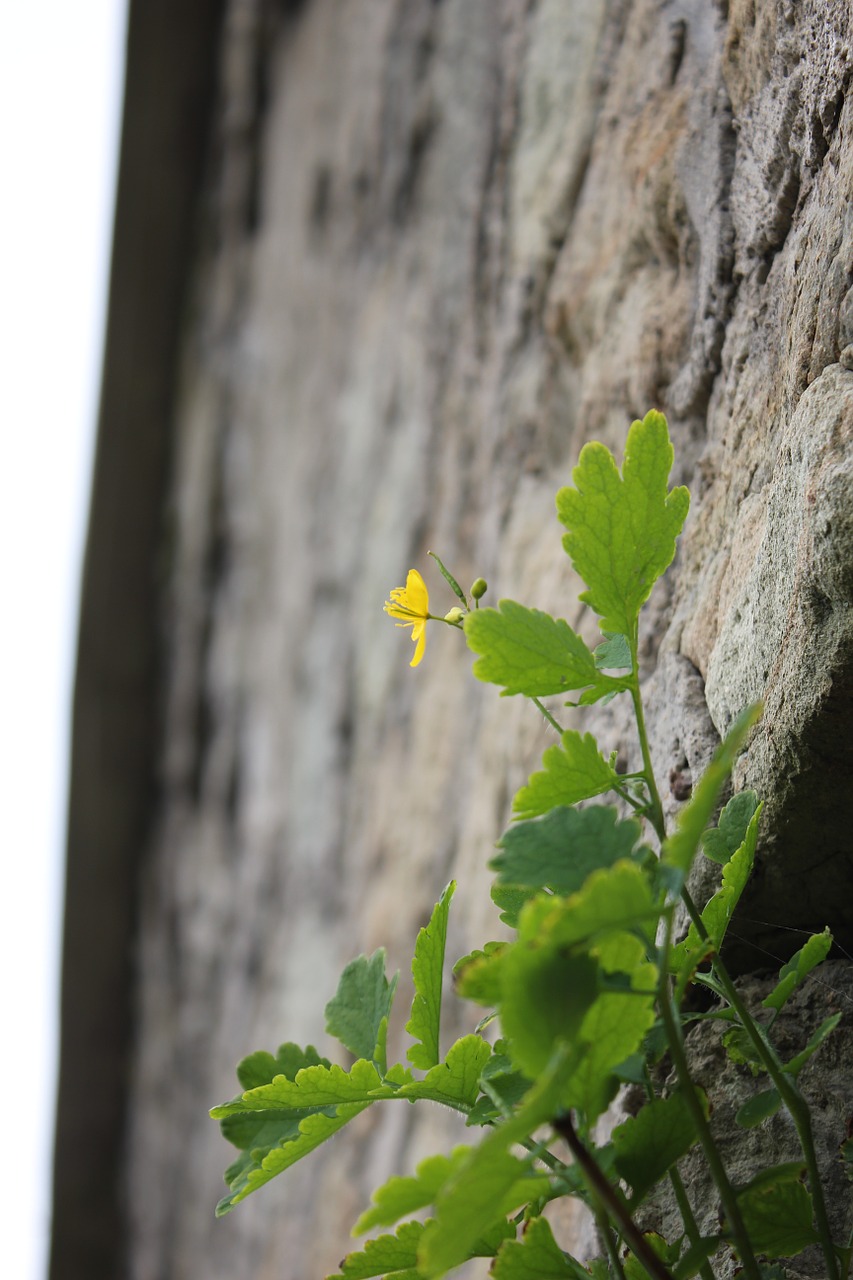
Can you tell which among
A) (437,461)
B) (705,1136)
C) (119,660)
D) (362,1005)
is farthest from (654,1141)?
(119,660)

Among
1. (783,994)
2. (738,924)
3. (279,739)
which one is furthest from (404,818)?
(783,994)

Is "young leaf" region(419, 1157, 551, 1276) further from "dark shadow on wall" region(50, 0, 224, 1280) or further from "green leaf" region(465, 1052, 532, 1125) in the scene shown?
"dark shadow on wall" region(50, 0, 224, 1280)

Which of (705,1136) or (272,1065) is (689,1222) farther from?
(272,1065)

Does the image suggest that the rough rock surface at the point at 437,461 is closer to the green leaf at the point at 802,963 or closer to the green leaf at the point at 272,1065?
the green leaf at the point at 802,963

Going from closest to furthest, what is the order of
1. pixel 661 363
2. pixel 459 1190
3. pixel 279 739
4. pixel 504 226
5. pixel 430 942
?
pixel 459 1190
pixel 430 942
pixel 661 363
pixel 504 226
pixel 279 739

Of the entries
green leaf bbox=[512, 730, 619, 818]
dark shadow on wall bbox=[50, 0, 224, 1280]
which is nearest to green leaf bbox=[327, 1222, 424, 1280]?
green leaf bbox=[512, 730, 619, 818]

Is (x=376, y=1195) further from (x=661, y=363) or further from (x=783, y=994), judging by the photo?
(x=661, y=363)
